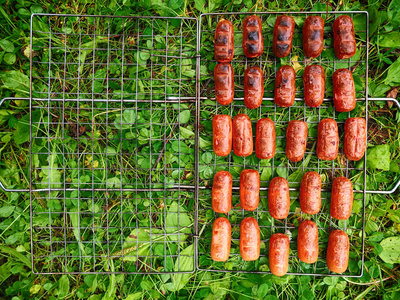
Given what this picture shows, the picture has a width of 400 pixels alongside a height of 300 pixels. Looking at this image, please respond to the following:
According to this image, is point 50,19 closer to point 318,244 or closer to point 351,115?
point 351,115

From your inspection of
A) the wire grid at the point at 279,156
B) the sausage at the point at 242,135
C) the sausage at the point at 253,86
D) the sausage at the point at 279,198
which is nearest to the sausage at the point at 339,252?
the wire grid at the point at 279,156

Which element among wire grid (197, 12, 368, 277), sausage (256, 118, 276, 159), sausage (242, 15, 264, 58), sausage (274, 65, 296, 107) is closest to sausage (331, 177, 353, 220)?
wire grid (197, 12, 368, 277)

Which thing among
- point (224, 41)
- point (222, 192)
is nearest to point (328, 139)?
point (222, 192)

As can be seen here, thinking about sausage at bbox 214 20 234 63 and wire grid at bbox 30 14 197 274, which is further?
wire grid at bbox 30 14 197 274

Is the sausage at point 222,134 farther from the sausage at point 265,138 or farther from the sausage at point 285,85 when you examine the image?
the sausage at point 285,85

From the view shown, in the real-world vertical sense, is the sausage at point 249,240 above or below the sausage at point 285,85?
below

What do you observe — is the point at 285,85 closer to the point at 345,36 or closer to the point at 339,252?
the point at 345,36

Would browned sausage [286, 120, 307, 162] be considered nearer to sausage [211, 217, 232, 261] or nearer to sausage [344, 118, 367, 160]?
sausage [344, 118, 367, 160]
